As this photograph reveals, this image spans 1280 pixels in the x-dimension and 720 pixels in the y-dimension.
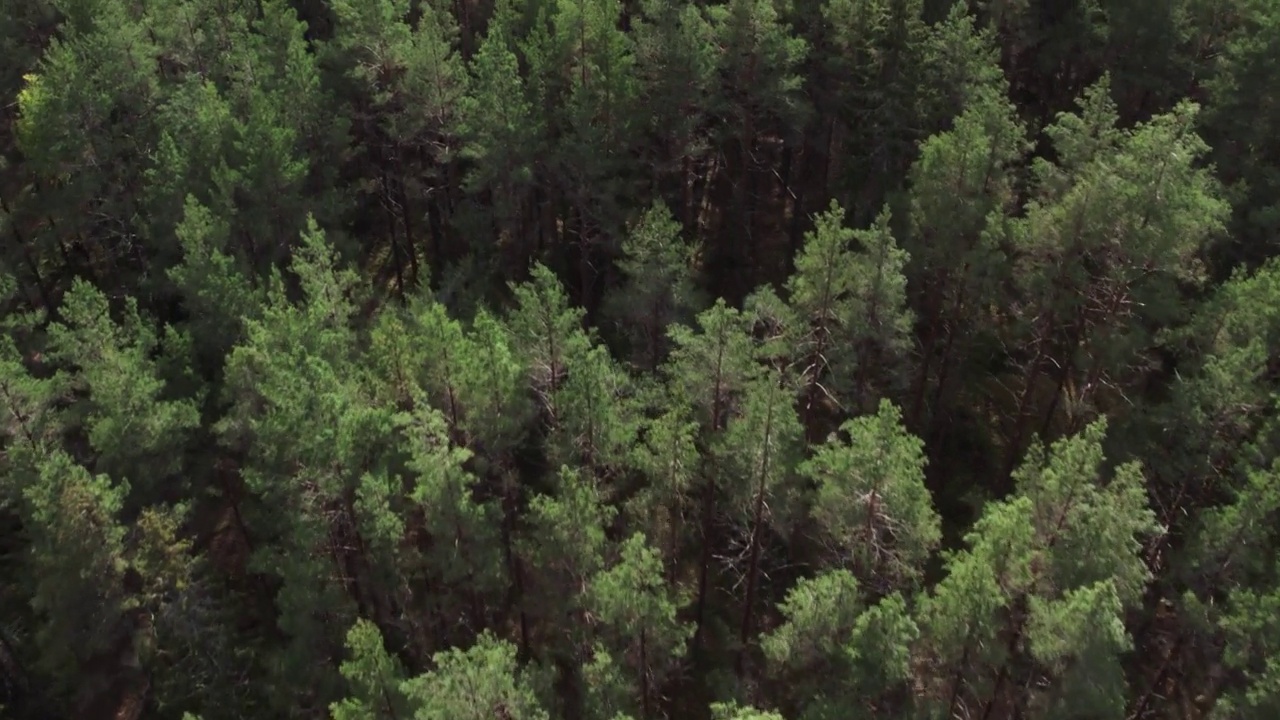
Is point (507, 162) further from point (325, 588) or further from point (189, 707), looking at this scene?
point (189, 707)

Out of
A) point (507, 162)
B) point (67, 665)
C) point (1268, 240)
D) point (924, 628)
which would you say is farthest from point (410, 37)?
point (1268, 240)

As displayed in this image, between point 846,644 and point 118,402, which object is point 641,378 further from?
point 118,402

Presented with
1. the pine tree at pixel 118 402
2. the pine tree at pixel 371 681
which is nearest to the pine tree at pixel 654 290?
the pine tree at pixel 371 681

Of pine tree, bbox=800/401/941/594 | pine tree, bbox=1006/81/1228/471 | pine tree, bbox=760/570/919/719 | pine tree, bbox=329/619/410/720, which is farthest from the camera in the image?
pine tree, bbox=1006/81/1228/471

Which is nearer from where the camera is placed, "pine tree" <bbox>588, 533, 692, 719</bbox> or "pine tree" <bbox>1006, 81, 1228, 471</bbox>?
"pine tree" <bbox>588, 533, 692, 719</bbox>

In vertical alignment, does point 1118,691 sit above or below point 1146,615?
above

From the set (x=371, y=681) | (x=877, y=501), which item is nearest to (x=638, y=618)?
(x=877, y=501)

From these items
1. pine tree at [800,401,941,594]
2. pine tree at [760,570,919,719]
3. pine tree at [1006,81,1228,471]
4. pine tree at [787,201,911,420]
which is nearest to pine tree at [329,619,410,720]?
pine tree at [760,570,919,719]

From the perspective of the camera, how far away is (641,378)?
1074 inches

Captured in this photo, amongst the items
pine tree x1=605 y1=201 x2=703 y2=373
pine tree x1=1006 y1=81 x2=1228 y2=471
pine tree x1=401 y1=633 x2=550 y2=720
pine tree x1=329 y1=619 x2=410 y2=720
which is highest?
pine tree x1=1006 y1=81 x2=1228 y2=471

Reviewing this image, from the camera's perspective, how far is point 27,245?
117 ft

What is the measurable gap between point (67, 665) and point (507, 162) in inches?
791

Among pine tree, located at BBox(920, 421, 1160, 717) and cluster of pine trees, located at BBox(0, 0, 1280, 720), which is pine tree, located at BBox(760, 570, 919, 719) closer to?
cluster of pine trees, located at BBox(0, 0, 1280, 720)

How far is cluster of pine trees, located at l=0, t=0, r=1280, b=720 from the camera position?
73.3 ft
